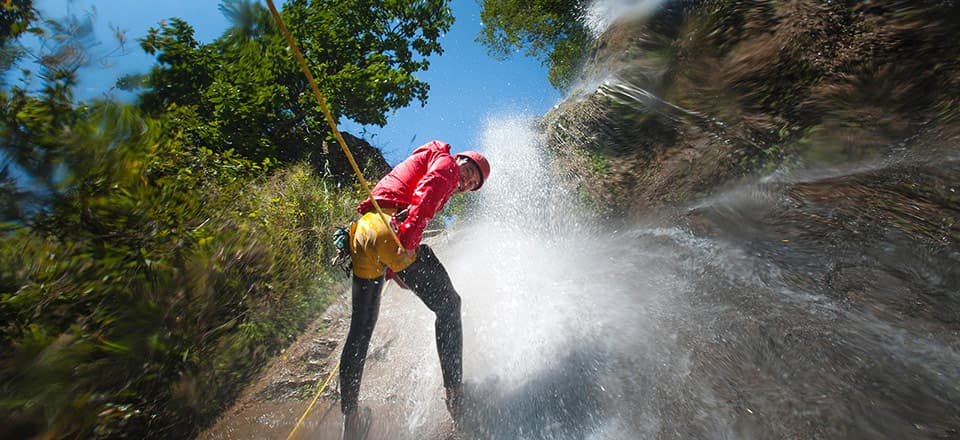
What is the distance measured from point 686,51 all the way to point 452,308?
14.0 feet

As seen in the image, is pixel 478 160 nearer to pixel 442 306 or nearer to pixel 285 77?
pixel 442 306

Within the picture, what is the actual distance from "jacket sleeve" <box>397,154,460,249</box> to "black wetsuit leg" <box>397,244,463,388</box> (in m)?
0.21

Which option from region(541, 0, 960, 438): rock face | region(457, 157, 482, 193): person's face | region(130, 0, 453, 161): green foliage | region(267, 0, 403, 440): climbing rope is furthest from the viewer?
region(130, 0, 453, 161): green foliage

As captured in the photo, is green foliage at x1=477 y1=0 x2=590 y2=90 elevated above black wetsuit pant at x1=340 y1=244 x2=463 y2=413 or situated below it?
above

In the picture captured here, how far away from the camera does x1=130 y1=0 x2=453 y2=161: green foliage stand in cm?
876

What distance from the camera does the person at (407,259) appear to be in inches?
73.7

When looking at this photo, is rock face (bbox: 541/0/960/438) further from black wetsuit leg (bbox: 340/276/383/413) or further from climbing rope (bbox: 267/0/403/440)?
climbing rope (bbox: 267/0/403/440)

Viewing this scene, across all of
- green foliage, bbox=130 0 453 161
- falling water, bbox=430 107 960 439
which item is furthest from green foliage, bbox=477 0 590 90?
falling water, bbox=430 107 960 439

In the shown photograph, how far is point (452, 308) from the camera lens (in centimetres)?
209

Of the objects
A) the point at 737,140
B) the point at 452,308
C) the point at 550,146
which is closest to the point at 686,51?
the point at 737,140

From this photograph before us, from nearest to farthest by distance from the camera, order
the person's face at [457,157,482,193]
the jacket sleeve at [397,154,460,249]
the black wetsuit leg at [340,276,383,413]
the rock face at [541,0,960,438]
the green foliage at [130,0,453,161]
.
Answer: the rock face at [541,0,960,438] < the jacket sleeve at [397,154,460,249] < the black wetsuit leg at [340,276,383,413] < the person's face at [457,157,482,193] < the green foliage at [130,0,453,161]

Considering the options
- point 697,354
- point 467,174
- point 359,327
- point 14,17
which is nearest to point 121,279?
point 359,327

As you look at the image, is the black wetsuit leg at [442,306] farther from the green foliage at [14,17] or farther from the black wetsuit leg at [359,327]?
the green foliage at [14,17]

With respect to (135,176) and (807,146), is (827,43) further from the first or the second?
(135,176)
